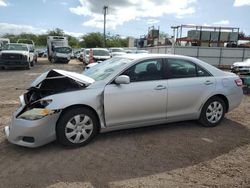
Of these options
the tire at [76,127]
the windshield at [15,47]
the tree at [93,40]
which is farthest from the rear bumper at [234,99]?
the tree at [93,40]

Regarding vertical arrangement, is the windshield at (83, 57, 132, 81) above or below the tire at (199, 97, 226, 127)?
above

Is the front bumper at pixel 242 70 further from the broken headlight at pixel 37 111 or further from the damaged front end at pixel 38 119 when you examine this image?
the broken headlight at pixel 37 111

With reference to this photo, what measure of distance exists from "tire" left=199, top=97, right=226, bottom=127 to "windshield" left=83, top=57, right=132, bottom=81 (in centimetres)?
190

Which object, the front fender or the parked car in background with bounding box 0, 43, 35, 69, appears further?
the parked car in background with bounding box 0, 43, 35, 69

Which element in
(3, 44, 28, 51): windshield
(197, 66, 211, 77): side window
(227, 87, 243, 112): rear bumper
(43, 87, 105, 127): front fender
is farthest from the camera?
(3, 44, 28, 51): windshield

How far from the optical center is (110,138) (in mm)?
4953

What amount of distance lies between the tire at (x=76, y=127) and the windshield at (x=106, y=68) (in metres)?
0.75

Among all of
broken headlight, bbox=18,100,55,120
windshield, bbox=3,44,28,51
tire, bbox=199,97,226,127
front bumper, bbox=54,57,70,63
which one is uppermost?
windshield, bbox=3,44,28,51

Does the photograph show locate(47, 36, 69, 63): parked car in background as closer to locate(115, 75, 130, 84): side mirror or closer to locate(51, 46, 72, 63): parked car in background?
locate(51, 46, 72, 63): parked car in background

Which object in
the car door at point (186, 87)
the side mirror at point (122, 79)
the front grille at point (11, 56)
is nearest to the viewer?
the side mirror at point (122, 79)

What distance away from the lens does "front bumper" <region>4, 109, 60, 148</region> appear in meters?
4.14

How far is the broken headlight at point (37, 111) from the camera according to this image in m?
4.16

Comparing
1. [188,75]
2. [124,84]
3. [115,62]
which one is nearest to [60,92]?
[124,84]

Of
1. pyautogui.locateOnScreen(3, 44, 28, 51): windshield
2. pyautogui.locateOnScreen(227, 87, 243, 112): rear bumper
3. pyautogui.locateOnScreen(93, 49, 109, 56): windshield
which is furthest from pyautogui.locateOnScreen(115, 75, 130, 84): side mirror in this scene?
pyautogui.locateOnScreen(3, 44, 28, 51): windshield
